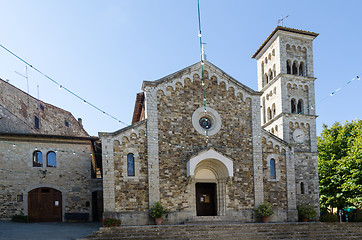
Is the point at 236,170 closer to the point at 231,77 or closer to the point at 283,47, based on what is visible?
the point at 231,77

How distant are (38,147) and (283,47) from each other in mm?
19825

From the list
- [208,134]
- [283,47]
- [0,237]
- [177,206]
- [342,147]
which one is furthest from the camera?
[342,147]

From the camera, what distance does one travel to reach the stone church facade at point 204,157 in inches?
811

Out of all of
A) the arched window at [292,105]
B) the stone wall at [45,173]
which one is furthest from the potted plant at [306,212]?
the stone wall at [45,173]

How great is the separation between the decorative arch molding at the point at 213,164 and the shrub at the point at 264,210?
278 cm

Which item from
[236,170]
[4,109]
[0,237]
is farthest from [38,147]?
[236,170]

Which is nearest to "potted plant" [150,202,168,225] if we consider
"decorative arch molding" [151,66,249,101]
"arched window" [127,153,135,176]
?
"arched window" [127,153,135,176]

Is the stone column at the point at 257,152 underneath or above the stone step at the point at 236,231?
above

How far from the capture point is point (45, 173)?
24.0m

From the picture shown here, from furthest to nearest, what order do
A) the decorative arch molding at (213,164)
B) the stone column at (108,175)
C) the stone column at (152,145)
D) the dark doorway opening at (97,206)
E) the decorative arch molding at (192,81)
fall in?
the dark doorway opening at (97,206), the decorative arch molding at (192,81), the decorative arch molding at (213,164), the stone column at (152,145), the stone column at (108,175)

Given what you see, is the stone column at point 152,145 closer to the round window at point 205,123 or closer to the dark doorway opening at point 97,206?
the round window at point 205,123

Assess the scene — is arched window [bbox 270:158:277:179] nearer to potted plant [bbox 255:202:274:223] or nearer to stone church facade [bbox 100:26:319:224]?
stone church facade [bbox 100:26:319:224]

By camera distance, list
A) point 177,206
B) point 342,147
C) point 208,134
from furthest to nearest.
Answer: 1. point 342,147
2. point 208,134
3. point 177,206

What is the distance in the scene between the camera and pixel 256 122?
23.7m
